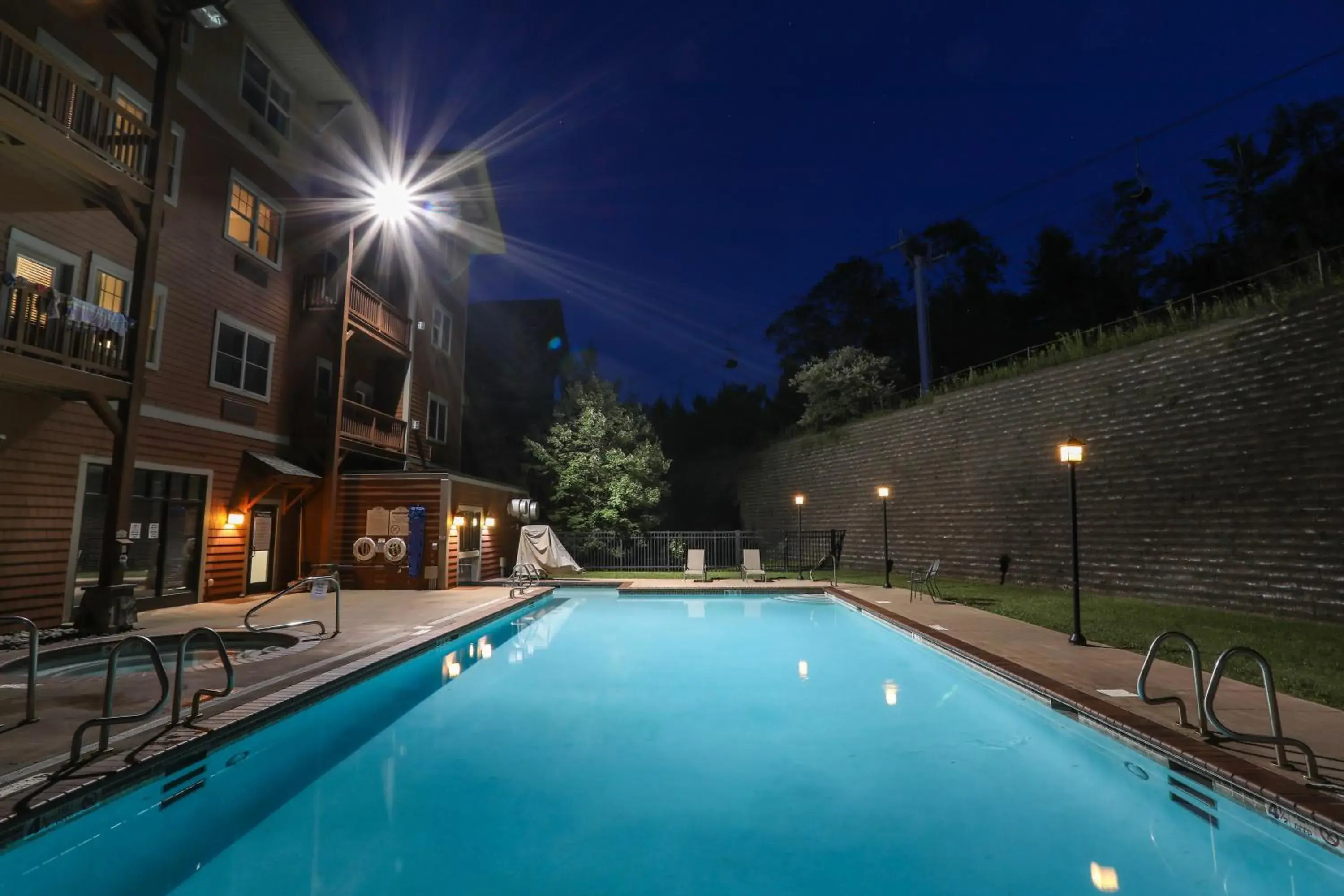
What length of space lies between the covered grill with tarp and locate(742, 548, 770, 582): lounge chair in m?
4.68

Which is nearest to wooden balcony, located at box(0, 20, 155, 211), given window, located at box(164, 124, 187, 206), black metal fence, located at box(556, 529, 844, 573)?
window, located at box(164, 124, 187, 206)

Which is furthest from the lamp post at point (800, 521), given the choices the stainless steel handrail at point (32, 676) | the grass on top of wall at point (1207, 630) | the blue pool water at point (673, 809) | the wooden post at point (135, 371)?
the stainless steel handrail at point (32, 676)

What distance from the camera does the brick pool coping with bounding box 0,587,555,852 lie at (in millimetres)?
3297

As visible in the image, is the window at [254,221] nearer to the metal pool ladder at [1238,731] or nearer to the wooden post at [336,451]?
the wooden post at [336,451]

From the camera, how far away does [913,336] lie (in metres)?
32.7

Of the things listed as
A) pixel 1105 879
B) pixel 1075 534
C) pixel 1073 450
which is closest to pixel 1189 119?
pixel 1073 450

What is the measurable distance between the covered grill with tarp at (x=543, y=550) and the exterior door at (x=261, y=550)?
5582mm

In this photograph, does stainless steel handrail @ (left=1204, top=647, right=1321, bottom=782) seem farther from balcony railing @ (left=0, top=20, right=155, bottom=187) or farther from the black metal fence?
the black metal fence

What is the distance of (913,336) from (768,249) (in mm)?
29866

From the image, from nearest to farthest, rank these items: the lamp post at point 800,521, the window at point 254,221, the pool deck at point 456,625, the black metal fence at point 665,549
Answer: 1. the pool deck at point 456,625
2. the window at point 254,221
3. the lamp post at point 800,521
4. the black metal fence at point 665,549

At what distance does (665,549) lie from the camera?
23.2m

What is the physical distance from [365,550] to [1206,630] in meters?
15.0

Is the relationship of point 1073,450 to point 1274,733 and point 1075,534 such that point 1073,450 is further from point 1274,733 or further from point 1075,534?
point 1274,733

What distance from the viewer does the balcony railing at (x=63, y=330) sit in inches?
299
